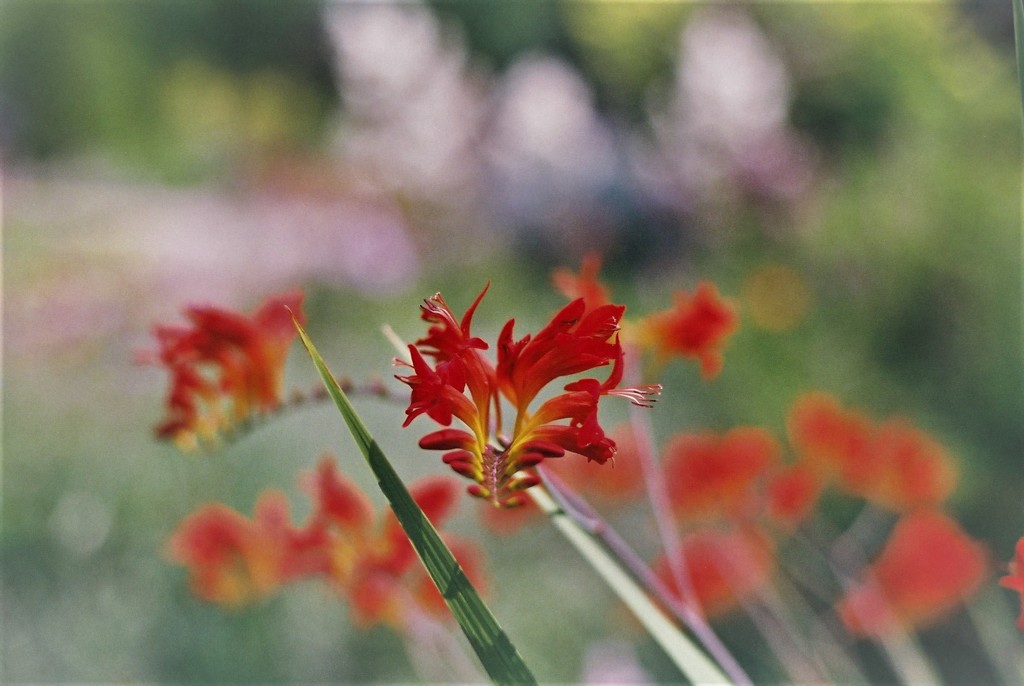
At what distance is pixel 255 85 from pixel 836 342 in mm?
3717

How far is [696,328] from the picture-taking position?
21.4 inches

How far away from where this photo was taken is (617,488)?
96cm

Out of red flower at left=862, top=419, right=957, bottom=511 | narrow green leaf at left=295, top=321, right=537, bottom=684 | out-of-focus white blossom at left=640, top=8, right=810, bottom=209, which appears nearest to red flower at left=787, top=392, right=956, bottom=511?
red flower at left=862, top=419, right=957, bottom=511

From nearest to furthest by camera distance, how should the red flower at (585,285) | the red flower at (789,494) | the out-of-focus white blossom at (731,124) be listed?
the red flower at (585,285)
the red flower at (789,494)
the out-of-focus white blossom at (731,124)

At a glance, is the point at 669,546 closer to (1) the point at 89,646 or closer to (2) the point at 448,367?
(2) the point at 448,367

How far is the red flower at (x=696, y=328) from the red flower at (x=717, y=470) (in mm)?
Result: 264

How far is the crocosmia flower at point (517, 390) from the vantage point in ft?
1.06

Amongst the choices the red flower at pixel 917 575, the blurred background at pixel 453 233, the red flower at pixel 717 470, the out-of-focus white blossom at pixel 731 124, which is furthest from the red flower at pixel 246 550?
the out-of-focus white blossom at pixel 731 124

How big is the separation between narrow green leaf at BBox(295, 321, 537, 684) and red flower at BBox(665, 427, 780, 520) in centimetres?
53

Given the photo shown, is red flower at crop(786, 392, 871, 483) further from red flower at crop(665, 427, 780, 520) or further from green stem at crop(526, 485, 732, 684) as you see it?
green stem at crop(526, 485, 732, 684)

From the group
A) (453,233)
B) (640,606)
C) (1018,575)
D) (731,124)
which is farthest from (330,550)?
(453,233)

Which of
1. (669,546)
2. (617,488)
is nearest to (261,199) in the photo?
(617,488)

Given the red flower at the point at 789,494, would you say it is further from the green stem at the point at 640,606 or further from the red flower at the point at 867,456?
the green stem at the point at 640,606

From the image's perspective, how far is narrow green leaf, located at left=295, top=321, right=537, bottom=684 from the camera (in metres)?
0.30
